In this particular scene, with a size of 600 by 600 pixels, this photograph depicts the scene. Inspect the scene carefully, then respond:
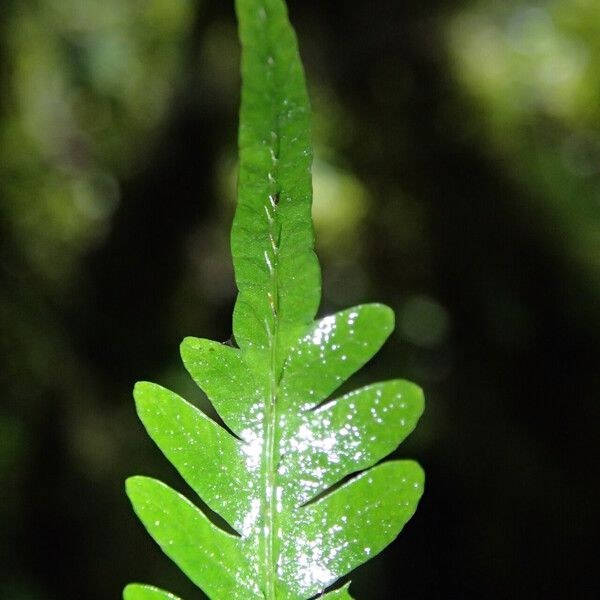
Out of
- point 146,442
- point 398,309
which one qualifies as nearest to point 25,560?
point 146,442

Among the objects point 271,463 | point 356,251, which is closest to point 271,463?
point 271,463

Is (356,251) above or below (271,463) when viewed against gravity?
above

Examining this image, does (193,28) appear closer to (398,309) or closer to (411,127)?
(411,127)

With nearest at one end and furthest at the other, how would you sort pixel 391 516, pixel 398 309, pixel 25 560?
pixel 391 516 → pixel 25 560 → pixel 398 309

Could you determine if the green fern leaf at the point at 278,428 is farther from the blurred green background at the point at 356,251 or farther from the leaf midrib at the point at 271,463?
the blurred green background at the point at 356,251

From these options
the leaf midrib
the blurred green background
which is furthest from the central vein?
the blurred green background

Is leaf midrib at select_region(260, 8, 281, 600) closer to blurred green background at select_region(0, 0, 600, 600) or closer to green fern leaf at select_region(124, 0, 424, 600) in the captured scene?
green fern leaf at select_region(124, 0, 424, 600)

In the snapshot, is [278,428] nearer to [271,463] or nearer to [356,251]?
[271,463]
